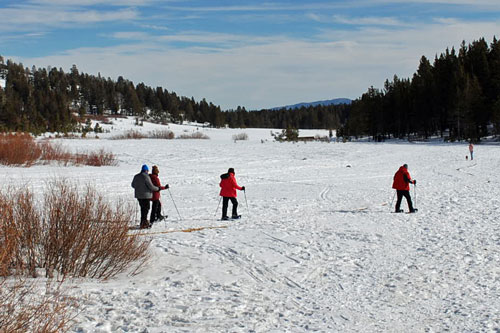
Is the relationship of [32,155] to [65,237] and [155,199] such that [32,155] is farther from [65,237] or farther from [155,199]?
[65,237]

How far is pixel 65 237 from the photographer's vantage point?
6.79 meters

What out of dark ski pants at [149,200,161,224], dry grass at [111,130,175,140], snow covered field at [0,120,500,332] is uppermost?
dry grass at [111,130,175,140]

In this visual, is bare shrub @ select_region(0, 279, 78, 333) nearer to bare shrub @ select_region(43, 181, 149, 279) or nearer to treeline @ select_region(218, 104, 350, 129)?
bare shrub @ select_region(43, 181, 149, 279)

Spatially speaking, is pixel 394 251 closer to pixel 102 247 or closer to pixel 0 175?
pixel 102 247

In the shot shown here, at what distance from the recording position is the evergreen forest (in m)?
61.5

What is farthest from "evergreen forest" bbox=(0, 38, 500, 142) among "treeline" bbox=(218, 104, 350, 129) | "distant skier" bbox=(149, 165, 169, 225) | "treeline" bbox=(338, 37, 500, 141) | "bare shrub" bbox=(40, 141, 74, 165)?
"distant skier" bbox=(149, 165, 169, 225)

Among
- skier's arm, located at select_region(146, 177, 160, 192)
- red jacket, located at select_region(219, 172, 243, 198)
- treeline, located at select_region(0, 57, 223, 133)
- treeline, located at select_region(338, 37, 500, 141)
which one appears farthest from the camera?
treeline, located at select_region(0, 57, 223, 133)

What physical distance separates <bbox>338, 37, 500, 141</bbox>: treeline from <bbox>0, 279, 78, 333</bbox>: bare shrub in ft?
194

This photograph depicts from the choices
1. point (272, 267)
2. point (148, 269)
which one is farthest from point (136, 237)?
point (272, 267)

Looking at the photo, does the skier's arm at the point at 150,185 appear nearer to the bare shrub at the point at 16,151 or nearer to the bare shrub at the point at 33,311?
the bare shrub at the point at 33,311

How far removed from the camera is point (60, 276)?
679cm

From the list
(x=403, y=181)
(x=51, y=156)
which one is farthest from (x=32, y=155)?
(x=403, y=181)

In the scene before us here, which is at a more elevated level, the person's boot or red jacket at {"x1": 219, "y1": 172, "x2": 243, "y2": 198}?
red jacket at {"x1": 219, "y1": 172, "x2": 243, "y2": 198}

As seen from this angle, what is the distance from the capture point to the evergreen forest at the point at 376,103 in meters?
61.5
